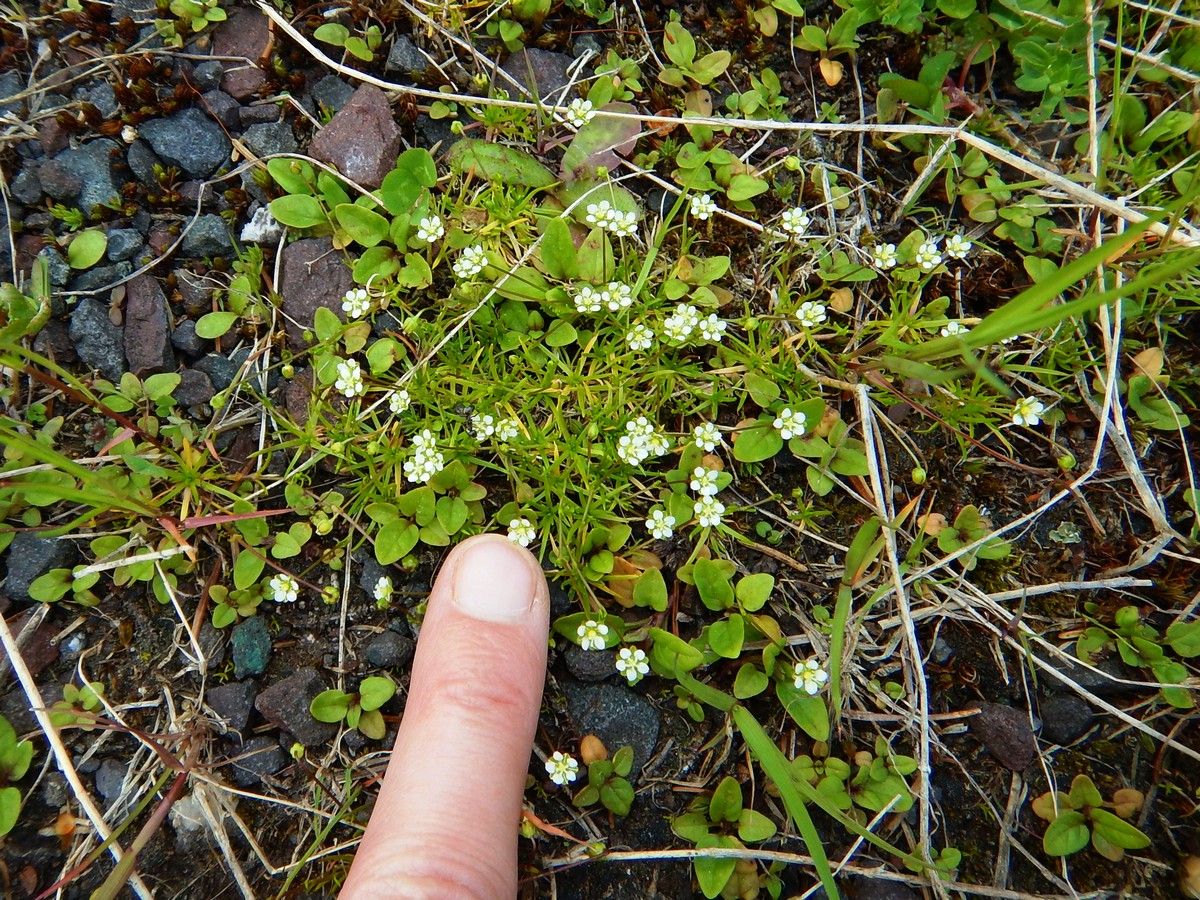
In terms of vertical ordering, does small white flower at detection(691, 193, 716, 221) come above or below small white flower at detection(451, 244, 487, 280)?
above

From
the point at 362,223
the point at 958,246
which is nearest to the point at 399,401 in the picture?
the point at 362,223

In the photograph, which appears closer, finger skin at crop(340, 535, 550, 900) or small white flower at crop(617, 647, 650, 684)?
finger skin at crop(340, 535, 550, 900)

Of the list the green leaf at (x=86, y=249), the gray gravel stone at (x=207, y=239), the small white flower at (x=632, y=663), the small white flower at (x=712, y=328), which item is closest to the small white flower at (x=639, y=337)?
the small white flower at (x=712, y=328)

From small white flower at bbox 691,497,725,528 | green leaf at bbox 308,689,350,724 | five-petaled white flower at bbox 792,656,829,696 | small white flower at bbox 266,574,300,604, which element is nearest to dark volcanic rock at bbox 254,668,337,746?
green leaf at bbox 308,689,350,724

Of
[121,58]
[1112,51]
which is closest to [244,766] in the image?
[121,58]

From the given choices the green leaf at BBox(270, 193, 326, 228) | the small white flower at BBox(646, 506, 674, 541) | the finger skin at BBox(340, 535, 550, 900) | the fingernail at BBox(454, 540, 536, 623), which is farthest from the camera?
the green leaf at BBox(270, 193, 326, 228)

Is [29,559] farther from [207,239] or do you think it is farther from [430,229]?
[430,229]

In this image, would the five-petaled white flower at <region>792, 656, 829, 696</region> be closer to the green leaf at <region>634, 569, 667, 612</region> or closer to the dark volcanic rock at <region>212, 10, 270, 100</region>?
the green leaf at <region>634, 569, 667, 612</region>
